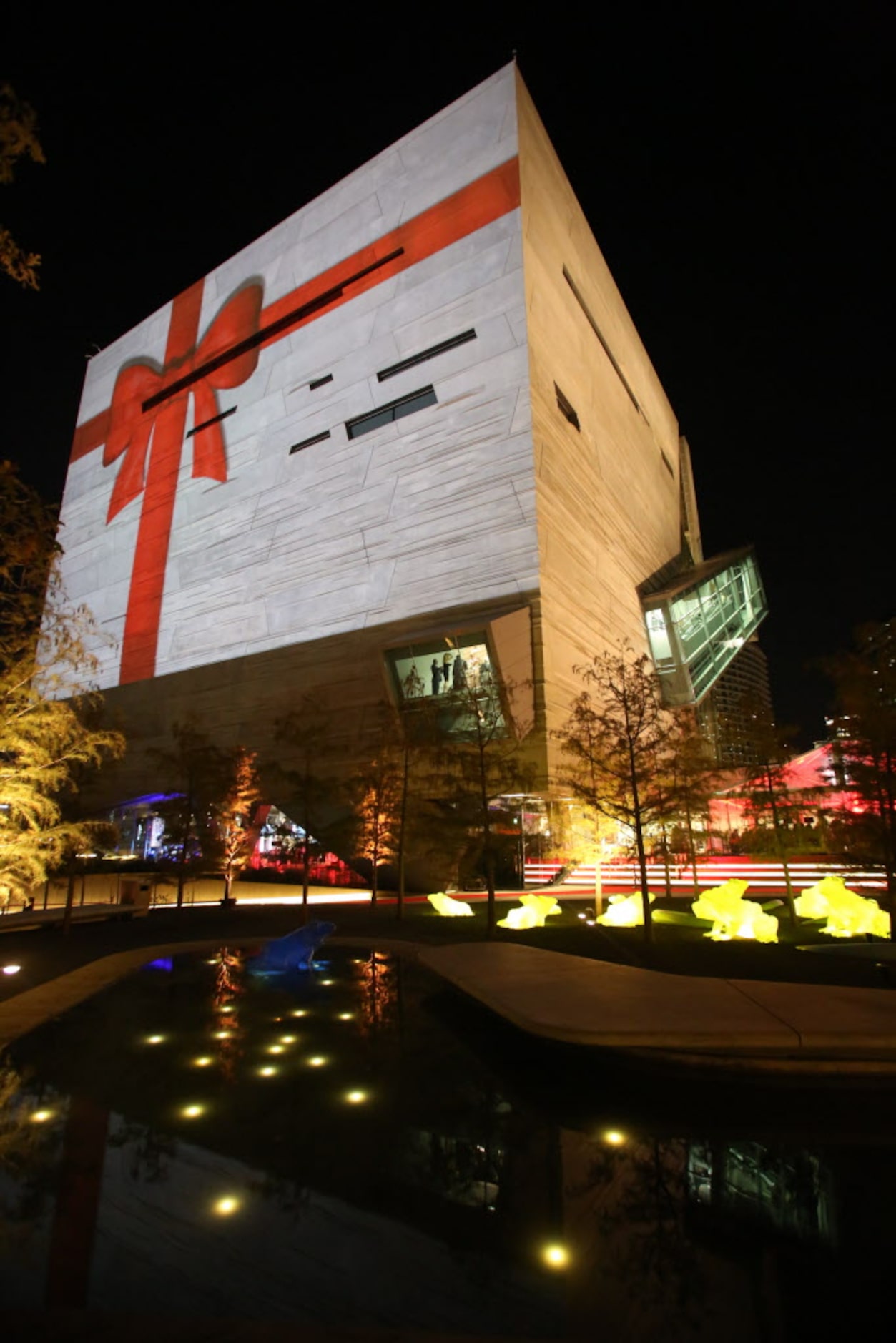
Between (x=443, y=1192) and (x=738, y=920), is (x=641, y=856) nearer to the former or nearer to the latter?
(x=738, y=920)

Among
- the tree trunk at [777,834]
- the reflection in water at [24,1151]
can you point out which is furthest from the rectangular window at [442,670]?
the reflection in water at [24,1151]

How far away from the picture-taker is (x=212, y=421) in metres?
39.8

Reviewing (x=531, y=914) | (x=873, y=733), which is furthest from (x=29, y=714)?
(x=873, y=733)

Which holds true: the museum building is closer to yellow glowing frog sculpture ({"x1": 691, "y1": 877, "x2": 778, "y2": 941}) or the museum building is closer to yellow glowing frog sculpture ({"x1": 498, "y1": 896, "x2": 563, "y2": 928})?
yellow glowing frog sculpture ({"x1": 498, "y1": 896, "x2": 563, "y2": 928})

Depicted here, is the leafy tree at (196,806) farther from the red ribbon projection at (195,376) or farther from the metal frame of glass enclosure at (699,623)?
the metal frame of glass enclosure at (699,623)

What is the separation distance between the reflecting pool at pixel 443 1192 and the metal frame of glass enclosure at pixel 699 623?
36.8 metres

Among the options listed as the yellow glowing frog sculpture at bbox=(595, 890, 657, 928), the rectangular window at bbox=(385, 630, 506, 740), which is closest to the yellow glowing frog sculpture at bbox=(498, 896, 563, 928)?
the yellow glowing frog sculpture at bbox=(595, 890, 657, 928)

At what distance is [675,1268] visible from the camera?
3252mm

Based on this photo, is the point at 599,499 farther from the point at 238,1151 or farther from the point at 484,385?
the point at 238,1151

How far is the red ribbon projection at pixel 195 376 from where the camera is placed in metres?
31.9

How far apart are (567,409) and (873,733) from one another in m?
24.4

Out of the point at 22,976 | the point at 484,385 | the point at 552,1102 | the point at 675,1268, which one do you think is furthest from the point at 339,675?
the point at 675,1268

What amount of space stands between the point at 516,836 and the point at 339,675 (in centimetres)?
1065

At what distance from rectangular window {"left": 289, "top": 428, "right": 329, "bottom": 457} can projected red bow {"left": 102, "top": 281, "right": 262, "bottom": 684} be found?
5738mm
